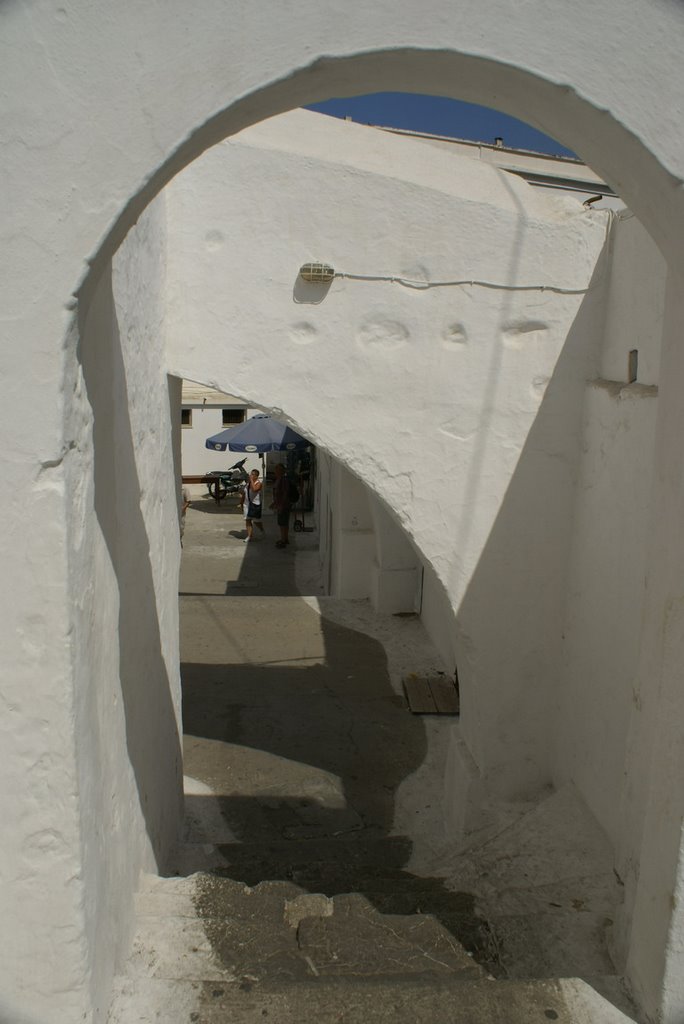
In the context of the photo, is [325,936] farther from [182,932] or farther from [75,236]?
[75,236]

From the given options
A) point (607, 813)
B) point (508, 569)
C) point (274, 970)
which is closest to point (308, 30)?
point (274, 970)

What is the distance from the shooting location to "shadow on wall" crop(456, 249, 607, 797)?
166 inches

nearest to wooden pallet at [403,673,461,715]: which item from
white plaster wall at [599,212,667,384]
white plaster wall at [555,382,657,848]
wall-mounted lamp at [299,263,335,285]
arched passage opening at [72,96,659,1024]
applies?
white plaster wall at [555,382,657,848]

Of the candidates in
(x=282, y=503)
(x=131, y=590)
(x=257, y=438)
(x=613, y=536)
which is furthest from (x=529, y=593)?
(x=257, y=438)

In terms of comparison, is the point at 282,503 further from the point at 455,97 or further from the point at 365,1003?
the point at 455,97

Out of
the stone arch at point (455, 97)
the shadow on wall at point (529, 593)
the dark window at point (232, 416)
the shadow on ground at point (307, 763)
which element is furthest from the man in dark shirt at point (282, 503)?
the stone arch at point (455, 97)

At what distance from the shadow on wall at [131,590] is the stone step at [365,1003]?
77cm

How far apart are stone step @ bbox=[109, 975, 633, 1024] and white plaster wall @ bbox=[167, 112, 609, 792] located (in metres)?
2.28

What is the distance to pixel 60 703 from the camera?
1.83 metres

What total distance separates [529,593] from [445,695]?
2.74 m

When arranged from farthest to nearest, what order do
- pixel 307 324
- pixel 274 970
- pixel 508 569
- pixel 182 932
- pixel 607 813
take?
pixel 508 569, pixel 307 324, pixel 607 813, pixel 182 932, pixel 274 970

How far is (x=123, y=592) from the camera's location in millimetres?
2916

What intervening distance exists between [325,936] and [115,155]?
8.30 feet

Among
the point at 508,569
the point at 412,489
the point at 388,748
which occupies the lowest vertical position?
the point at 388,748
